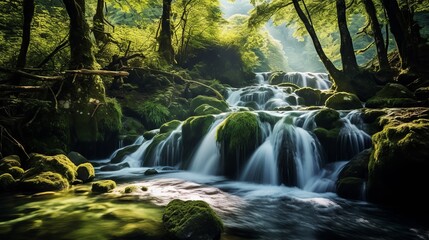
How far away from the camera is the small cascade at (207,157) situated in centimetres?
897

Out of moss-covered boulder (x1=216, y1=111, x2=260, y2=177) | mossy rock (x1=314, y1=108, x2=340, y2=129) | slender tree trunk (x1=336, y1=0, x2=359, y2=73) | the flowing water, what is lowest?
the flowing water

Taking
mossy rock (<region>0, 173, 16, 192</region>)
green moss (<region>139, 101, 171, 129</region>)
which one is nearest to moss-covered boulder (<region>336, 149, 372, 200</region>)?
mossy rock (<region>0, 173, 16, 192</region>)

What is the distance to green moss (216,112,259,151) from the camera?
28.0 ft

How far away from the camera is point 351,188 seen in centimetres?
612

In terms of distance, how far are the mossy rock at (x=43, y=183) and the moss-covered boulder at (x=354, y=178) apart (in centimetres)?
606

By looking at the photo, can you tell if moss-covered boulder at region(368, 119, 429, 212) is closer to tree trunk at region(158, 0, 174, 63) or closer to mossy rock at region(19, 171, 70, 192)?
mossy rock at region(19, 171, 70, 192)

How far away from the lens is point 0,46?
953 cm

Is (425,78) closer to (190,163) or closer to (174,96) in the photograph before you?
(190,163)

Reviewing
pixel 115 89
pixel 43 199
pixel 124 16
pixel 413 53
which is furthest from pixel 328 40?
pixel 43 199

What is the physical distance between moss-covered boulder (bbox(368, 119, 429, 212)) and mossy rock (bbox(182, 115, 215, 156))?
592cm

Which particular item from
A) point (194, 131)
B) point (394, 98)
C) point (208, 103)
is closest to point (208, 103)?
point (208, 103)

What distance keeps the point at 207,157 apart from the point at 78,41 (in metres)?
6.03

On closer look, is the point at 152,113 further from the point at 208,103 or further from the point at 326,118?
the point at 326,118

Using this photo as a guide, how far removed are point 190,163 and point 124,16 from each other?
2472 cm
